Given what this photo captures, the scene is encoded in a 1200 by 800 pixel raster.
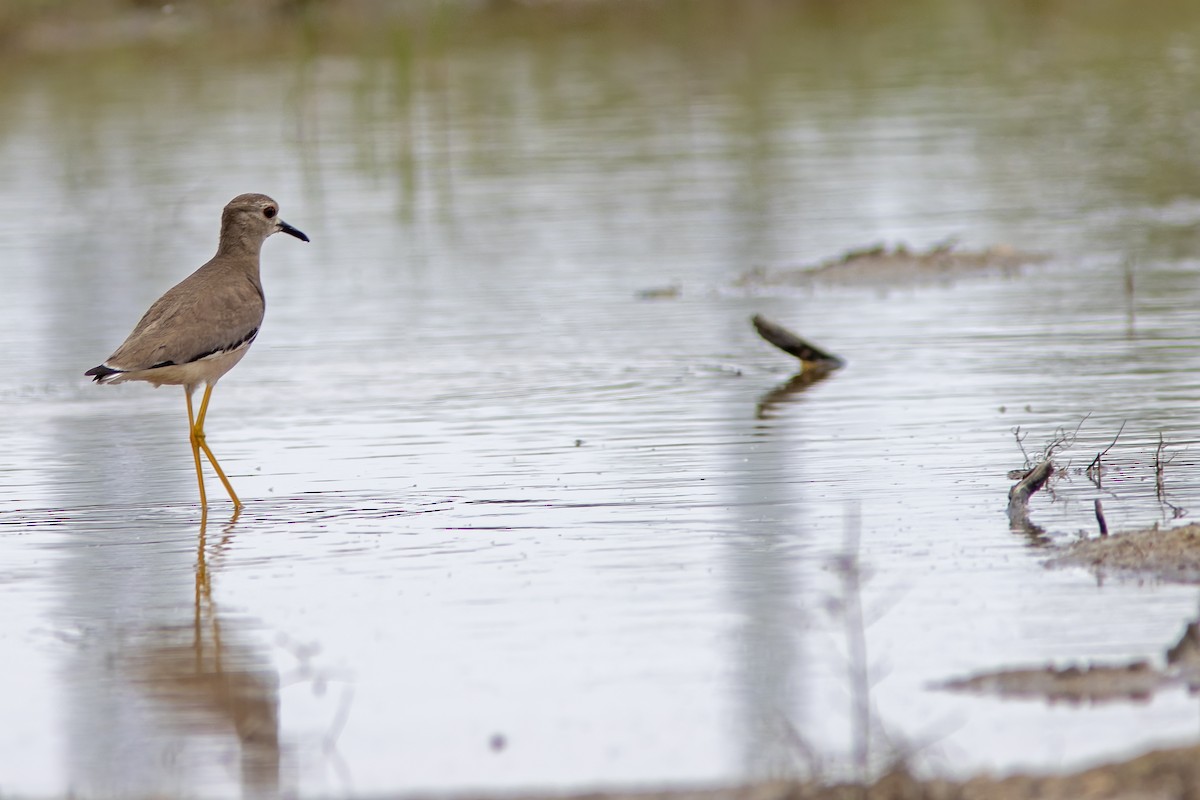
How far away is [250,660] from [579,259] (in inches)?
388

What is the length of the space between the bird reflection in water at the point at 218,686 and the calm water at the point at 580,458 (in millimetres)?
20

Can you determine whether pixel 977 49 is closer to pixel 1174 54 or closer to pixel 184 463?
pixel 1174 54

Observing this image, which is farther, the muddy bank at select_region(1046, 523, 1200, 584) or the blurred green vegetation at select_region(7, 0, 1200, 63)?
the blurred green vegetation at select_region(7, 0, 1200, 63)

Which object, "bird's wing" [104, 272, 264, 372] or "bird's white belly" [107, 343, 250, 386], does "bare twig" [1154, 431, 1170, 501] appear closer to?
"bird's wing" [104, 272, 264, 372]

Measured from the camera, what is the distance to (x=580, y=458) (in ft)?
30.5

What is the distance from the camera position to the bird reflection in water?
5621 mm

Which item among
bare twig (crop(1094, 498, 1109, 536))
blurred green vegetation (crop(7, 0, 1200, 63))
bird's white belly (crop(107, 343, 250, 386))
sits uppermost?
blurred green vegetation (crop(7, 0, 1200, 63))

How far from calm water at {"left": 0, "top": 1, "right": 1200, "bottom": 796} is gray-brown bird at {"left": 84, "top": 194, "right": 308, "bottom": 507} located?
1.77 feet

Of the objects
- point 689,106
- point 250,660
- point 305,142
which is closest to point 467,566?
point 250,660

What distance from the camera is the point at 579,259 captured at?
1614 cm

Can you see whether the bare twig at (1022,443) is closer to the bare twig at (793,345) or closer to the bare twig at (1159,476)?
the bare twig at (1159,476)

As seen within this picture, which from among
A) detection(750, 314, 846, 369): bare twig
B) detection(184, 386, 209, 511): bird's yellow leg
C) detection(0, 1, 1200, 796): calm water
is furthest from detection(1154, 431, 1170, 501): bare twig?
detection(184, 386, 209, 511): bird's yellow leg

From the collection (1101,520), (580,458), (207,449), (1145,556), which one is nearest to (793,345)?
(580,458)

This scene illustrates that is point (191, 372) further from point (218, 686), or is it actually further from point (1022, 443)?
point (1022, 443)
